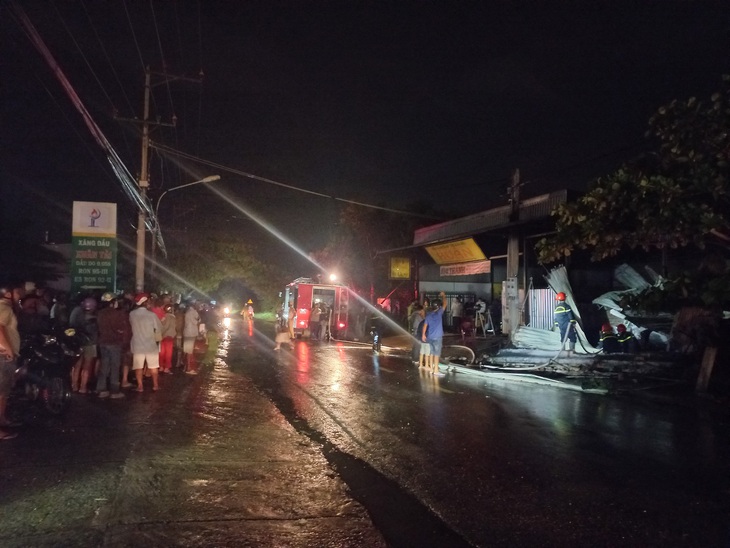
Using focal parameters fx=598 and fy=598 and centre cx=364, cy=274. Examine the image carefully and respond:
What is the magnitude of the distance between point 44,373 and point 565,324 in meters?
11.9

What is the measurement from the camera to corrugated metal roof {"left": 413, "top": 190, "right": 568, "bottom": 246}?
63.0ft

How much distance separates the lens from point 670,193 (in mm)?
9398

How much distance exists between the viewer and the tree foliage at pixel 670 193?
30.1 feet

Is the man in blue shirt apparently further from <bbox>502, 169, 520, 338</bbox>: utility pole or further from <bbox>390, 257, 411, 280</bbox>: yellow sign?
<bbox>390, 257, 411, 280</bbox>: yellow sign

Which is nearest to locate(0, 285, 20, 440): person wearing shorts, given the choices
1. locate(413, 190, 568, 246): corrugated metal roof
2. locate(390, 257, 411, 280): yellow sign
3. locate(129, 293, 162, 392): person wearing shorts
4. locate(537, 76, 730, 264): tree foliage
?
locate(129, 293, 162, 392): person wearing shorts

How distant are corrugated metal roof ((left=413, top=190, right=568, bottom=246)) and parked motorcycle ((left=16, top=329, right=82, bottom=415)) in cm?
1286

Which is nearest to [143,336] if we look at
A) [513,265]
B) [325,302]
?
[513,265]

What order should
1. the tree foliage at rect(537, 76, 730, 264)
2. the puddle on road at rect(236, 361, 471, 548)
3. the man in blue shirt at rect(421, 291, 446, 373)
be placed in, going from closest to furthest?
the puddle on road at rect(236, 361, 471, 548) < the tree foliage at rect(537, 76, 730, 264) < the man in blue shirt at rect(421, 291, 446, 373)

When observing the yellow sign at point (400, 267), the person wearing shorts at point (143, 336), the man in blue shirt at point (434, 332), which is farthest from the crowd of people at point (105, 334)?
the yellow sign at point (400, 267)

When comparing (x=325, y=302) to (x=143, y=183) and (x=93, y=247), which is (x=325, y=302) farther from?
(x=93, y=247)

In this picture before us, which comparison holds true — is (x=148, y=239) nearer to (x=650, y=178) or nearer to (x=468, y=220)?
(x=468, y=220)

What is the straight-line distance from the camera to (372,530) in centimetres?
481

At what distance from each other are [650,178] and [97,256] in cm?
1366

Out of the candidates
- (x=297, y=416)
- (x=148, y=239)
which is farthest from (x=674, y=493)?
(x=148, y=239)
